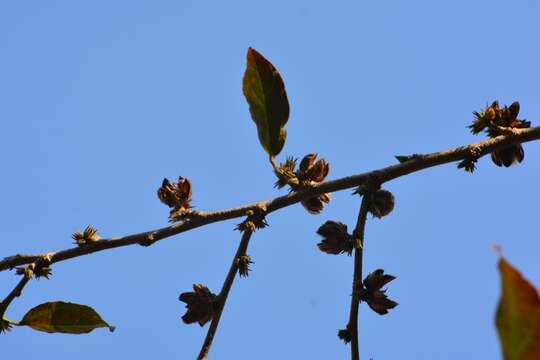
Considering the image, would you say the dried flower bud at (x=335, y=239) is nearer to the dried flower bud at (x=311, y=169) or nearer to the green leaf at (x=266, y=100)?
the dried flower bud at (x=311, y=169)

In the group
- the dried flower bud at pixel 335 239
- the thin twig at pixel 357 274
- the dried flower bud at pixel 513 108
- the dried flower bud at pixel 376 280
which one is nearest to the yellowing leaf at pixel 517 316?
the thin twig at pixel 357 274

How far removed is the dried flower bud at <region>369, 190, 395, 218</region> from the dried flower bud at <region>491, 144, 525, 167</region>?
0.44 m

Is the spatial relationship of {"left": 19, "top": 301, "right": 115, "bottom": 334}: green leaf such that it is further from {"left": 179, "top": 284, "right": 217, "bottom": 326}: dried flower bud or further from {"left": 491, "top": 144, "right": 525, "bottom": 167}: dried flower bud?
{"left": 491, "top": 144, "right": 525, "bottom": 167}: dried flower bud

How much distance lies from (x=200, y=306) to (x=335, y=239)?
577mm

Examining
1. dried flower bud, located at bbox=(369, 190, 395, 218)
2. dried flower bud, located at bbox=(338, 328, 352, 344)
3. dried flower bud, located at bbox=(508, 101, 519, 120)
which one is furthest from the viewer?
dried flower bud, located at bbox=(369, 190, 395, 218)

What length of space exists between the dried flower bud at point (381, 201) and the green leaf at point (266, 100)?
0.43 metres

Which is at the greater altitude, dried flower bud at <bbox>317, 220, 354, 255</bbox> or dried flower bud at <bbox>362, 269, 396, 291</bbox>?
dried flower bud at <bbox>317, 220, 354, 255</bbox>

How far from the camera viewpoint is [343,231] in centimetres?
278

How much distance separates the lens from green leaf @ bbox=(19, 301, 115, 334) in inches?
102

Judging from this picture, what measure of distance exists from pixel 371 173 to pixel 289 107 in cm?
46

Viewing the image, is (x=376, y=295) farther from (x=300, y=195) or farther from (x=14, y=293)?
(x=14, y=293)

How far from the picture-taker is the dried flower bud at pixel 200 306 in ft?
8.60

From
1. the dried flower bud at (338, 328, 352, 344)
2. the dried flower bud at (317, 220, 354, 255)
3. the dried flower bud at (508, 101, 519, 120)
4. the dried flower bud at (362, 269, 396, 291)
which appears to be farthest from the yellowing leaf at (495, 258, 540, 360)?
the dried flower bud at (508, 101, 519, 120)

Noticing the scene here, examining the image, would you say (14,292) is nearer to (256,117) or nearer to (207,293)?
(207,293)
